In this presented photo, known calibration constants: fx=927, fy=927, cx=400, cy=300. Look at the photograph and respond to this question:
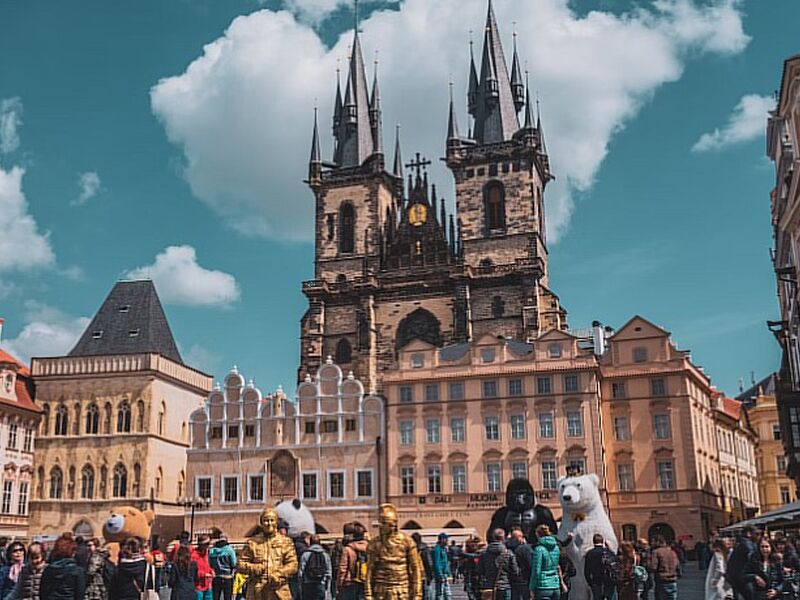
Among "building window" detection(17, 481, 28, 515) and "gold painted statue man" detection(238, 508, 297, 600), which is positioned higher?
"building window" detection(17, 481, 28, 515)

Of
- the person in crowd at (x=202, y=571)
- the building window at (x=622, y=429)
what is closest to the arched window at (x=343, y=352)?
the building window at (x=622, y=429)

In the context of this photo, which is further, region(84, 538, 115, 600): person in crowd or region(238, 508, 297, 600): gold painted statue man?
region(84, 538, 115, 600): person in crowd

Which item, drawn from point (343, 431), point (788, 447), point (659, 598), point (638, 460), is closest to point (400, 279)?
point (343, 431)

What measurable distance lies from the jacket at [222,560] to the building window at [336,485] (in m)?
32.3

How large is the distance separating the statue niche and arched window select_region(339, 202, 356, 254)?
6918 millimetres

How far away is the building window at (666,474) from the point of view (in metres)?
45.4

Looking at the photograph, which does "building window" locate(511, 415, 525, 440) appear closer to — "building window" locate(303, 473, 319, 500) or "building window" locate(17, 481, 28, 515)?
"building window" locate(303, 473, 319, 500)

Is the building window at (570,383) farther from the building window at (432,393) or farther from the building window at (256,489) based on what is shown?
the building window at (256,489)

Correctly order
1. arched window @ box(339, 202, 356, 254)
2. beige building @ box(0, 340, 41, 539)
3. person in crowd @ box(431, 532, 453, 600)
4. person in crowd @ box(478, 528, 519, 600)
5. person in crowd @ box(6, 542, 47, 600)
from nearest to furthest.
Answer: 1. person in crowd @ box(6, 542, 47, 600)
2. person in crowd @ box(478, 528, 519, 600)
3. person in crowd @ box(431, 532, 453, 600)
4. beige building @ box(0, 340, 41, 539)
5. arched window @ box(339, 202, 356, 254)

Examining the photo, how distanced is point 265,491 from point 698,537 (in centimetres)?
2184

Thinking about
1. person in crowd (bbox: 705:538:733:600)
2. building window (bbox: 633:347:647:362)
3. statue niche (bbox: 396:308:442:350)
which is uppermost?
statue niche (bbox: 396:308:442:350)

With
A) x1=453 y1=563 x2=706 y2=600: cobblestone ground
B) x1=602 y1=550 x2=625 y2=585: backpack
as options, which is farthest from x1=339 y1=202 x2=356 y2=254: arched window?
x1=602 y1=550 x2=625 y2=585: backpack

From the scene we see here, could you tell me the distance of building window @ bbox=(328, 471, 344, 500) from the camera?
156ft

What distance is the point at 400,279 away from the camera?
192 feet
